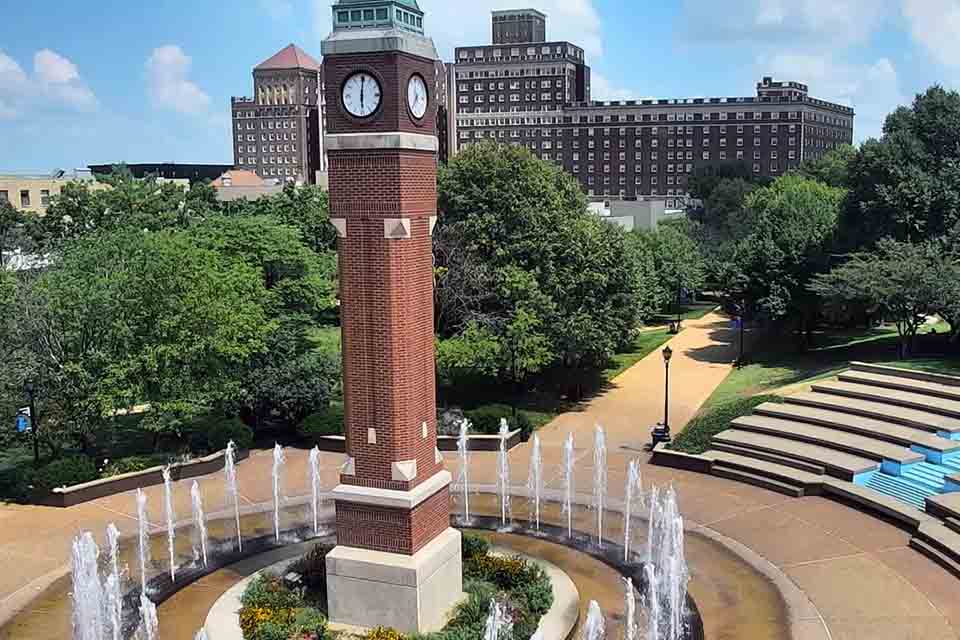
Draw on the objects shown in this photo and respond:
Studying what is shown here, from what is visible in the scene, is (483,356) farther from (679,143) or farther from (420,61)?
(679,143)

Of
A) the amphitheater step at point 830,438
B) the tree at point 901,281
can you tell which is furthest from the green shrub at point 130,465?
the tree at point 901,281

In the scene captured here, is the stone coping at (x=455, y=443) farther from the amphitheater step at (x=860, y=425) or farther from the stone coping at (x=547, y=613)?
the stone coping at (x=547, y=613)

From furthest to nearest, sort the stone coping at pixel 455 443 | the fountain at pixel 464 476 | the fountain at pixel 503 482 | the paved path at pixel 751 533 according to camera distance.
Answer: the stone coping at pixel 455 443 < the fountain at pixel 464 476 < the fountain at pixel 503 482 < the paved path at pixel 751 533

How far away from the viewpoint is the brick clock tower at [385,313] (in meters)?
14.6

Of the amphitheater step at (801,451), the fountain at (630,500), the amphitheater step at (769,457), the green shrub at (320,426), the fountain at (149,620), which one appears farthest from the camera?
the green shrub at (320,426)

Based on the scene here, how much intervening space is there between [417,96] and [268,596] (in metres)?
9.37

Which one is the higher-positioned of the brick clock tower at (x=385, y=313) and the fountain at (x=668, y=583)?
the brick clock tower at (x=385, y=313)

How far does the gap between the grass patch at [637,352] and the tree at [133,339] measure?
61.7ft

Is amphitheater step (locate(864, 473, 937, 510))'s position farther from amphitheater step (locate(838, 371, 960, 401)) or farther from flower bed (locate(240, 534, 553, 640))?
flower bed (locate(240, 534, 553, 640))

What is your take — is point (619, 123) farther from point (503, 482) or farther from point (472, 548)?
point (472, 548)

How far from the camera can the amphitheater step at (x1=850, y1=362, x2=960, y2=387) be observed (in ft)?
91.8

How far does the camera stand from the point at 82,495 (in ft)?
77.6

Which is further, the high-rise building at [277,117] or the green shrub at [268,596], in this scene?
the high-rise building at [277,117]

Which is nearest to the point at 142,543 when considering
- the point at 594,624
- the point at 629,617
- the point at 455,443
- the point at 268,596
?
the point at 268,596
